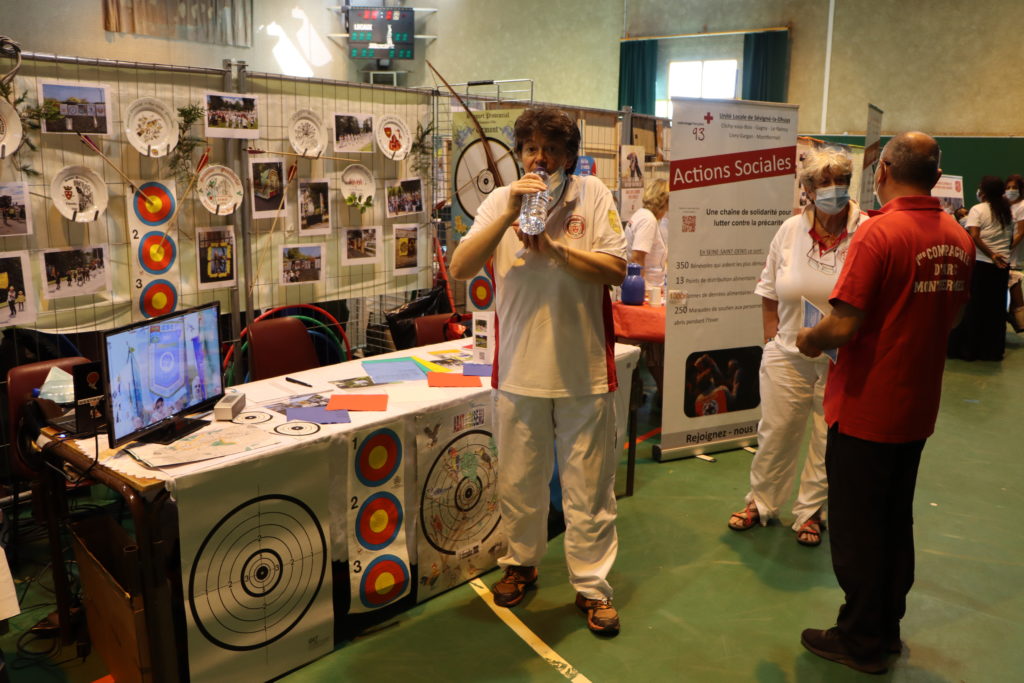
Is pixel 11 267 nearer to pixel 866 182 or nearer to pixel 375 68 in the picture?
pixel 866 182

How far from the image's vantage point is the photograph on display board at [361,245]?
4039mm

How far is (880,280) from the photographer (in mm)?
2088

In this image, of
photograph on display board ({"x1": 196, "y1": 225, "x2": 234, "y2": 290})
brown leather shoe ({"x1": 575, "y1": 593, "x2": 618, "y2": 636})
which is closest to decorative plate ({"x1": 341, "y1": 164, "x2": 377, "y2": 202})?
photograph on display board ({"x1": 196, "y1": 225, "x2": 234, "y2": 290})

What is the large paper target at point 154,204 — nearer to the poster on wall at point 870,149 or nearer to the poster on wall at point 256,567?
the poster on wall at point 256,567

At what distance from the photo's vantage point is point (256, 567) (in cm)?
222

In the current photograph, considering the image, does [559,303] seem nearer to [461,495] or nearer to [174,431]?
[461,495]

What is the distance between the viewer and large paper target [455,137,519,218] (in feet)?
13.6

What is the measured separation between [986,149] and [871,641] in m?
9.35

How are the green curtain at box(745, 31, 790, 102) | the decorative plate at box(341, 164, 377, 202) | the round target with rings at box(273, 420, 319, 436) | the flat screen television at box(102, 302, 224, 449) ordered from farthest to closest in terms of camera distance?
1. the green curtain at box(745, 31, 790, 102)
2. the decorative plate at box(341, 164, 377, 202)
3. the round target with rings at box(273, 420, 319, 436)
4. the flat screen television at box(102, 302, 224, 449)

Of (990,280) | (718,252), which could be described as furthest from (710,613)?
(990,280)

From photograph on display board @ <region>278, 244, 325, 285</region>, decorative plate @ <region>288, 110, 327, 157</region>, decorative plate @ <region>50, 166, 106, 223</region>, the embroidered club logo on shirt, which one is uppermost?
decorative plate @ <region>288, 110, 327, 157</region>

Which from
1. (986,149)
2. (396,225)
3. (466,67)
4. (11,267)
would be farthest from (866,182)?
(466,67)

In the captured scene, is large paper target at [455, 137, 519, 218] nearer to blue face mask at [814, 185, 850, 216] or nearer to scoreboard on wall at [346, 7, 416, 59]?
blue face mask at [814, 185, 850, 216]

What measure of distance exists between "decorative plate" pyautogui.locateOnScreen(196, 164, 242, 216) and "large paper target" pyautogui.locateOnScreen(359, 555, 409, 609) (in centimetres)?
182
